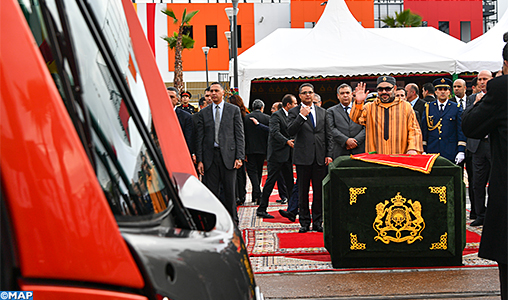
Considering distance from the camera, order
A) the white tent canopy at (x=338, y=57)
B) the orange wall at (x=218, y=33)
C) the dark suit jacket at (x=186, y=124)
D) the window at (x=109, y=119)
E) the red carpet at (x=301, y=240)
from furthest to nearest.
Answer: the orange wall at (x=218, y=33) → the white tent canopy at (x=338, y=57) → the dark suit jacket at (x=186, y=124) → the red carpet at (x=301, y=240) → the window at (x=109, y=119)

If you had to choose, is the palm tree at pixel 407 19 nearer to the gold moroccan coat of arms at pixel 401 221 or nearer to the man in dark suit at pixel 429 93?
the man in dark suit at pixel 429 93

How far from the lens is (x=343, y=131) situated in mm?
6652

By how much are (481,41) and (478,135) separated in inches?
505

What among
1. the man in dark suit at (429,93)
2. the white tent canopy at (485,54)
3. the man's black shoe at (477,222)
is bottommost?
the man's black shoe at (477,222)

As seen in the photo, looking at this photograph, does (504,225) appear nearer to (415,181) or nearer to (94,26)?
(415,181)

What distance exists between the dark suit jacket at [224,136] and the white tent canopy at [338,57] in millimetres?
7668

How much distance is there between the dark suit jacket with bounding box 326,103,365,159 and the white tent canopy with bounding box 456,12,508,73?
8105 millimetres

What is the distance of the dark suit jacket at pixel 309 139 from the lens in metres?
6.21

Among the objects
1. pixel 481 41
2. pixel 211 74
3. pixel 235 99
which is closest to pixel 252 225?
pixel 235 99

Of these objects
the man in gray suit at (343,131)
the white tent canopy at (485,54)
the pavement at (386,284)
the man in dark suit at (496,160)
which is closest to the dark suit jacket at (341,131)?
the man in gray suit at (343,131)

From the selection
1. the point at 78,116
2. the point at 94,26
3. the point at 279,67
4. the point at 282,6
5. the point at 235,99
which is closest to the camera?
the point at 78,116

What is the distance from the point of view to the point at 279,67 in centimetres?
1389

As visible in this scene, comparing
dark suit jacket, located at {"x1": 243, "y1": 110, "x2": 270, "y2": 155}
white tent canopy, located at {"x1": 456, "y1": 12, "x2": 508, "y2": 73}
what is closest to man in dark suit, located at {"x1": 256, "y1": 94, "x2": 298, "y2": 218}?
dark suit jacket, located at {"x1": 243, "y1": 110, "x2": 270, "y2": 155}

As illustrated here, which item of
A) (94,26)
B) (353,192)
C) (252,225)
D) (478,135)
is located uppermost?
(94,26)
